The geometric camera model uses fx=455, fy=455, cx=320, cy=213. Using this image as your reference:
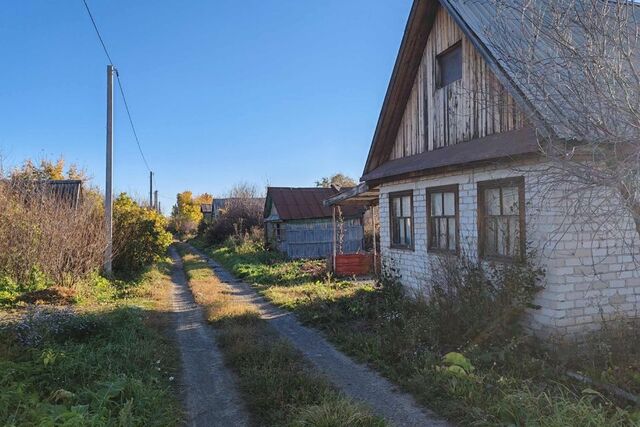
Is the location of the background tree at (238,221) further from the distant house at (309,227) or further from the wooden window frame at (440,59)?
the wooden window frame at (440,59)

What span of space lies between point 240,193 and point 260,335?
1495 inches

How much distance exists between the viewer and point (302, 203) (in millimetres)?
25328

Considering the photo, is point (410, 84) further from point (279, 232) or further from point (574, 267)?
point (279, 232)

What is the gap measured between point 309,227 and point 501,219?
1715 centimetres

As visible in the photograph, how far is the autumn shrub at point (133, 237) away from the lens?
1675 cm

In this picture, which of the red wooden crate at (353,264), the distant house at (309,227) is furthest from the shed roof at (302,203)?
the red wooden crate at (353,264)

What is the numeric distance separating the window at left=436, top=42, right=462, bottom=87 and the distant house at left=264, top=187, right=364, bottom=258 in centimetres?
1379

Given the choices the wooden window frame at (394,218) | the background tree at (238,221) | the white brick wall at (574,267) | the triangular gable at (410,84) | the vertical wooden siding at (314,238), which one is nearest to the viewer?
the white brick wall at (574,267)

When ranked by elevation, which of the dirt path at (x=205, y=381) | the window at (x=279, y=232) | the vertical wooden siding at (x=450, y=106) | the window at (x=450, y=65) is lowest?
the dirt path at (x=205, y=381)

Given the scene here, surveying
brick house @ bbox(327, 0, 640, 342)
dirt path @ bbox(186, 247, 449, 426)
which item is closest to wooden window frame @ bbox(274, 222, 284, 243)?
brick house @ bbox(327, 0, 640, 342)

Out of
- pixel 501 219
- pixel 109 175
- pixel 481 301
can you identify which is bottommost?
pixel 481 301

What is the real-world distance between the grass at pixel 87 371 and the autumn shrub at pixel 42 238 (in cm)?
290

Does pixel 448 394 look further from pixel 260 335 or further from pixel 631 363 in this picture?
pixel 260 335

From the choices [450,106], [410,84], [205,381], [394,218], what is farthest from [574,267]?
[410,84]
